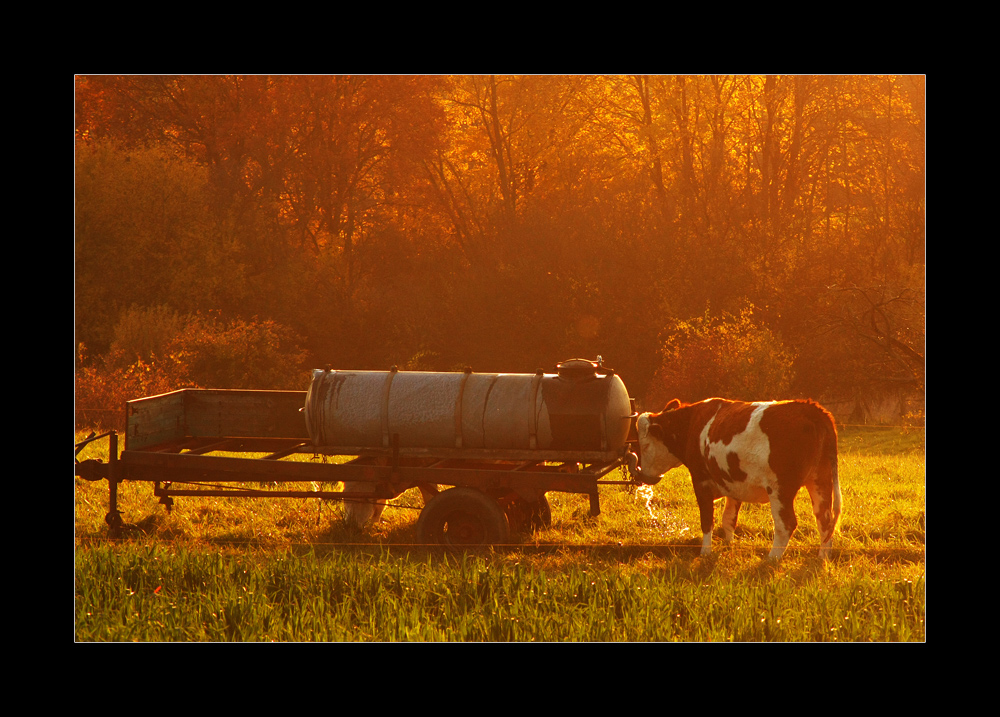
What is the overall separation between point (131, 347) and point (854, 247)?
22358 mm

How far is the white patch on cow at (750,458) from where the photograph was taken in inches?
368

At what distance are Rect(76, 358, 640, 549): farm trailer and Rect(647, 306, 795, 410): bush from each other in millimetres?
13711

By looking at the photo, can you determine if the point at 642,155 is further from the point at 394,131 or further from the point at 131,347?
the point at 131,347

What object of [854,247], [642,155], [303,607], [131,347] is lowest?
[303,607]

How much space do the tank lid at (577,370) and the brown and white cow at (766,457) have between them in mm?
872

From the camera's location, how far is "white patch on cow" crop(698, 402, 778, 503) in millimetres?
Answer: 9336

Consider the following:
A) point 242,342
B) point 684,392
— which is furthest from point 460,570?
point 242,342

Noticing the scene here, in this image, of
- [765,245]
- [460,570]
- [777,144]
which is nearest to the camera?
[460,570]

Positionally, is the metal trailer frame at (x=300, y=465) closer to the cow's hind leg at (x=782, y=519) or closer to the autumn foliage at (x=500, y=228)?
the cow's hind leg at (x=782, y=519)

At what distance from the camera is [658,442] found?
10.3 meters

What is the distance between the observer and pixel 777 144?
111 ft

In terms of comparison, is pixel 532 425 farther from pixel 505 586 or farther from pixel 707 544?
pixel 707 544

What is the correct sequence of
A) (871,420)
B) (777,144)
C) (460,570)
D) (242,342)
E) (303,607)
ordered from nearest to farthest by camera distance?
(303,607) → (460,570) → (871,420) → (242,342) → (777,144)

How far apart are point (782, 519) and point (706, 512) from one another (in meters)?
0.79
